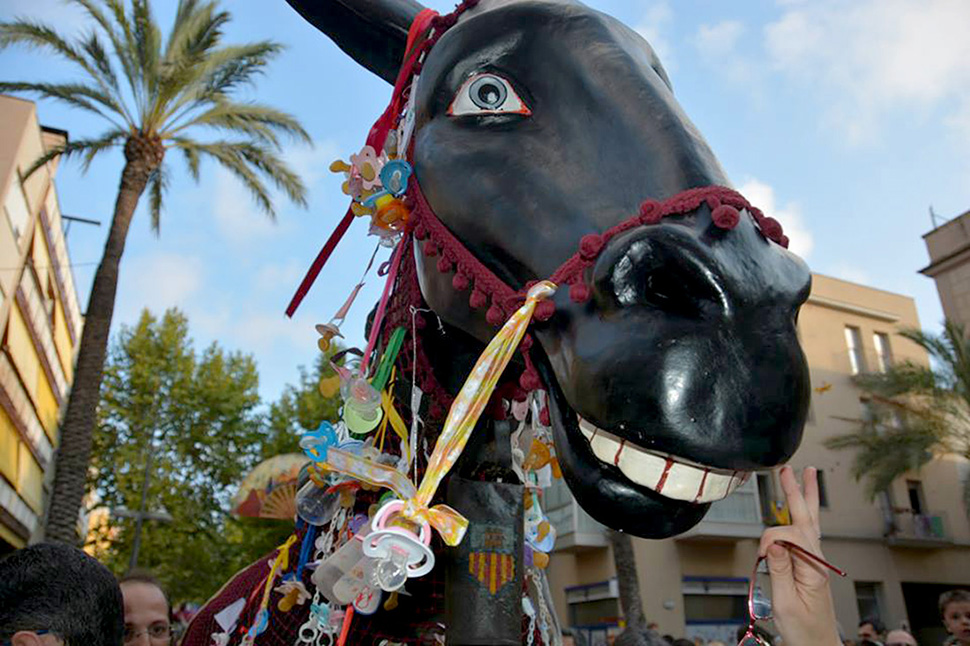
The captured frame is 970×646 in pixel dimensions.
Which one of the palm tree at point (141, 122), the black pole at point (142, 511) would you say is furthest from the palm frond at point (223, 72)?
the black pole at point (142, 511)

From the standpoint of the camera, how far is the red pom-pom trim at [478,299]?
1.47m

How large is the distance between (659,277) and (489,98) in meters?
0.68

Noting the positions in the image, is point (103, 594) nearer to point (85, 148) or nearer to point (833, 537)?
point (85, 148)

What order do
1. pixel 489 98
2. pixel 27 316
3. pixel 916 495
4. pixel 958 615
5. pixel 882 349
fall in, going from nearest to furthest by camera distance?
1. pixel 489 98
2. pixel 958 615
3. pixel 27 316
4. pixel 916 495
5. pixel 882 349

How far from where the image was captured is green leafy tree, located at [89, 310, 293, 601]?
80.6 ft

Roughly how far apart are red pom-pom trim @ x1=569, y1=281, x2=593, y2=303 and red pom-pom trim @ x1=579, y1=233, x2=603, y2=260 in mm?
48

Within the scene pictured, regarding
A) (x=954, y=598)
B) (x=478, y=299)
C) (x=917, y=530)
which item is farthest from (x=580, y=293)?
(x=917, y=530)

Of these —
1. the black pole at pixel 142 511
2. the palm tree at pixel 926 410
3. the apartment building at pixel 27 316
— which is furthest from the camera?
the palm tree at pixel 926 410

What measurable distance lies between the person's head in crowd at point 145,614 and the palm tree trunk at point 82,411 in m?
10.2

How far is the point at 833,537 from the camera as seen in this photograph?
26.4 metres

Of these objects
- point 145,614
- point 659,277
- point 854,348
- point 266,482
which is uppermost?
point 854,348

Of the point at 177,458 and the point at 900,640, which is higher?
the point at 177,458

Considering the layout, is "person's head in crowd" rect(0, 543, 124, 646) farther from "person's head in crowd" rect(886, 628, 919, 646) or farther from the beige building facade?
the beige building facade

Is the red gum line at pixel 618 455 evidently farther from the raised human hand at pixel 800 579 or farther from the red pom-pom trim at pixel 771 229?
the raised human hand at pixel 800 579
